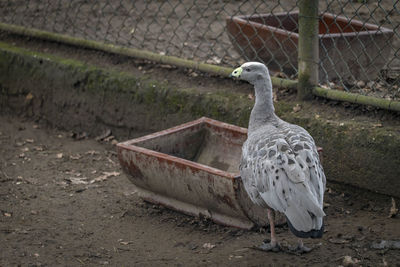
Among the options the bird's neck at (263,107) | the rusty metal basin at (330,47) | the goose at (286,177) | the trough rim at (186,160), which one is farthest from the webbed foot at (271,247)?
the rusty metal basin at (330,47)

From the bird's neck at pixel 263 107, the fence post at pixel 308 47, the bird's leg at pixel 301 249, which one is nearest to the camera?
the bird's leg at pixel 301 249

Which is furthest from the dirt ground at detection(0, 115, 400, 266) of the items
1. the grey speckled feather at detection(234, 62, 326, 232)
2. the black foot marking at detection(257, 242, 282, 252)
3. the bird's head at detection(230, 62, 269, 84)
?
the bird's head at detection(230, 62, 269, 84)

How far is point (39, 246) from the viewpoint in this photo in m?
3.72

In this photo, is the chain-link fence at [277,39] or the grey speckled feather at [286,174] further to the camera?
the chain-link fence at [277,39]

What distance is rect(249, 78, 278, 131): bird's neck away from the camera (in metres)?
3.86

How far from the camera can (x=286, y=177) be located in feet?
10.8

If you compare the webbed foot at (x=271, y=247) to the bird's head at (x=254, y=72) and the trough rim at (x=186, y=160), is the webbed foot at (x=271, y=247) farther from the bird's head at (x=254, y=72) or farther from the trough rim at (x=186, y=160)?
the bird's head at (x=254, y=72)

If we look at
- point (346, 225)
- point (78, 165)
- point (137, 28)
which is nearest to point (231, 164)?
point (346, 225)

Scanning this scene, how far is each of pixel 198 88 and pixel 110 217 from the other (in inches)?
50.4

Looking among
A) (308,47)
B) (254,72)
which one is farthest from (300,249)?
(308,47)

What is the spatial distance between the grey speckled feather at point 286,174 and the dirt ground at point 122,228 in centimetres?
35

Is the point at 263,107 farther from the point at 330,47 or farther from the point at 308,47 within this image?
the point at 330,47

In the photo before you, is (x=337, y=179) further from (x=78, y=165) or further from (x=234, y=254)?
(x=78, y=165)

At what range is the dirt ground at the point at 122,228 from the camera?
11.6ft
